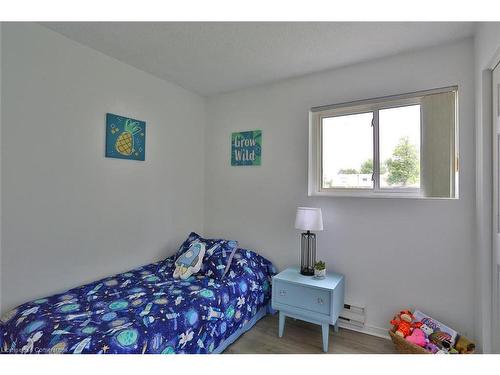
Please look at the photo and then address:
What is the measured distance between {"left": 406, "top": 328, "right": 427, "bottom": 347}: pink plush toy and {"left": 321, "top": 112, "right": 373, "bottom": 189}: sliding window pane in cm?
119

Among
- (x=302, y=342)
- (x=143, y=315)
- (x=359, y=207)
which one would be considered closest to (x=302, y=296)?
(x=302, y=342)

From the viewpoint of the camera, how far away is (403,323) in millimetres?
2131

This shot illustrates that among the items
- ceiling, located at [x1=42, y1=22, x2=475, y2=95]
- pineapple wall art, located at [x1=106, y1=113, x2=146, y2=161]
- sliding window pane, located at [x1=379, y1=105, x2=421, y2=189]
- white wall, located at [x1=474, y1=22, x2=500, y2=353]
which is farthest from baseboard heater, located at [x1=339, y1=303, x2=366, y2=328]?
pineapple wall art, located at [x1=106, y1=113, x2=146, y2=161]

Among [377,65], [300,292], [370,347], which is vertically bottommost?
[370,347]

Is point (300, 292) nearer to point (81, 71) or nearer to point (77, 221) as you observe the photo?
point (77, 221)

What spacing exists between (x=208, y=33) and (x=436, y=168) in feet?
6.86

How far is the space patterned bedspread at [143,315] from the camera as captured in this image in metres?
1.54

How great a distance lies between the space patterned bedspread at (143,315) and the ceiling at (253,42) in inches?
73.7

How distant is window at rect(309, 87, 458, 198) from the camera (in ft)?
7.39

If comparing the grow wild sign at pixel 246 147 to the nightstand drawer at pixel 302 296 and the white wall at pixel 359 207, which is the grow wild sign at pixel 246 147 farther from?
the nightstand drawer at pixel 302 296

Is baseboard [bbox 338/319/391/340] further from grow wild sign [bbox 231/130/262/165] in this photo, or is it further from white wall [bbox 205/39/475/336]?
grow wild sign [bbox 231/130/262/165]

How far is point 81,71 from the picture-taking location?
88.0 inches

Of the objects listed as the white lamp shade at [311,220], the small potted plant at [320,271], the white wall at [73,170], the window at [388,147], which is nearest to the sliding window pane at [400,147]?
the window at [388,147]
